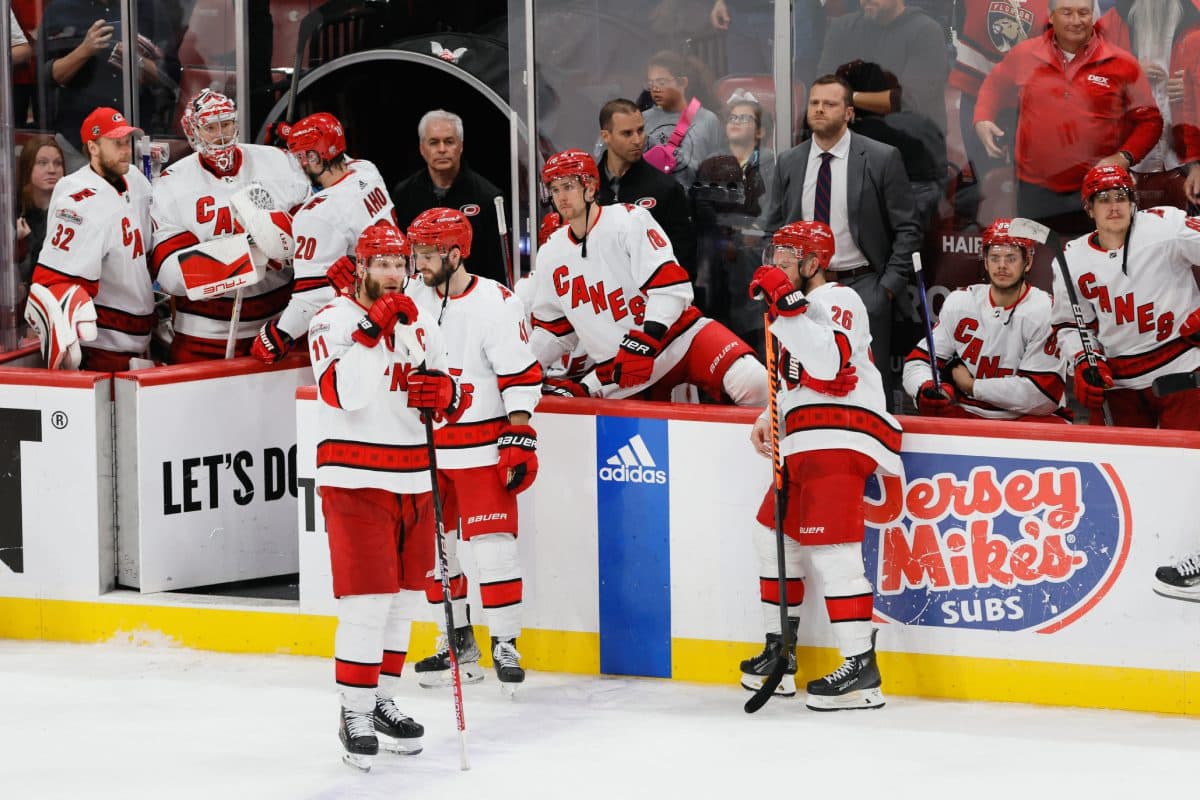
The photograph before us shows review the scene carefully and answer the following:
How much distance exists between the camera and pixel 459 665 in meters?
5.85

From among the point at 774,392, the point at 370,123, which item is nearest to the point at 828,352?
the point at 774,392

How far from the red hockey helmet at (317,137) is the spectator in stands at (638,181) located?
1.02 metres

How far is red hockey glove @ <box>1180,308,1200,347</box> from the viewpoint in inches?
247

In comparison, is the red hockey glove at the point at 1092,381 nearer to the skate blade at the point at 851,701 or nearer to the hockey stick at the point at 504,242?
the skate blade at the point at 851,701

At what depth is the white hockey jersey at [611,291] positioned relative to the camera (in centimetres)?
619

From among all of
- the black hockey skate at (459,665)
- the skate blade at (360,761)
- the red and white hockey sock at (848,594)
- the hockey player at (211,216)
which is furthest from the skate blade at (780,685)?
the hockey player at (211,216)

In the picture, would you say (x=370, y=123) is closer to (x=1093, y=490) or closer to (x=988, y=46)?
(x=988, y=46)

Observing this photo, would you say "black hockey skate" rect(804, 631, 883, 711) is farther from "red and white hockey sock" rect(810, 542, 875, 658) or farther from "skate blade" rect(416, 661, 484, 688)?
"skate blade" rect(416, 661, 484, 688)

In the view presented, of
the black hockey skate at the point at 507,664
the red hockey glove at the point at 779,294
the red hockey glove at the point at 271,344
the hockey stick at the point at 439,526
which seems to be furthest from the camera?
the red hockey glove at the point at 271,344

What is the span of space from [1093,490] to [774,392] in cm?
96

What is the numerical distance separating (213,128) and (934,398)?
2915 mm

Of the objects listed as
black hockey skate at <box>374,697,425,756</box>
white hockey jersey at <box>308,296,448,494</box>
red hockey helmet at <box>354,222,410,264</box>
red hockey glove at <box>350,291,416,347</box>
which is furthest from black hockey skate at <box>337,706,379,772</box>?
red hockey helmet at <box>354,222,410,264</box>

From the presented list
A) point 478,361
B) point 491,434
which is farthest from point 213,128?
point 491,434

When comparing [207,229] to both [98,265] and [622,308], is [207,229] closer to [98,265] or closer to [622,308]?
[98,265]
